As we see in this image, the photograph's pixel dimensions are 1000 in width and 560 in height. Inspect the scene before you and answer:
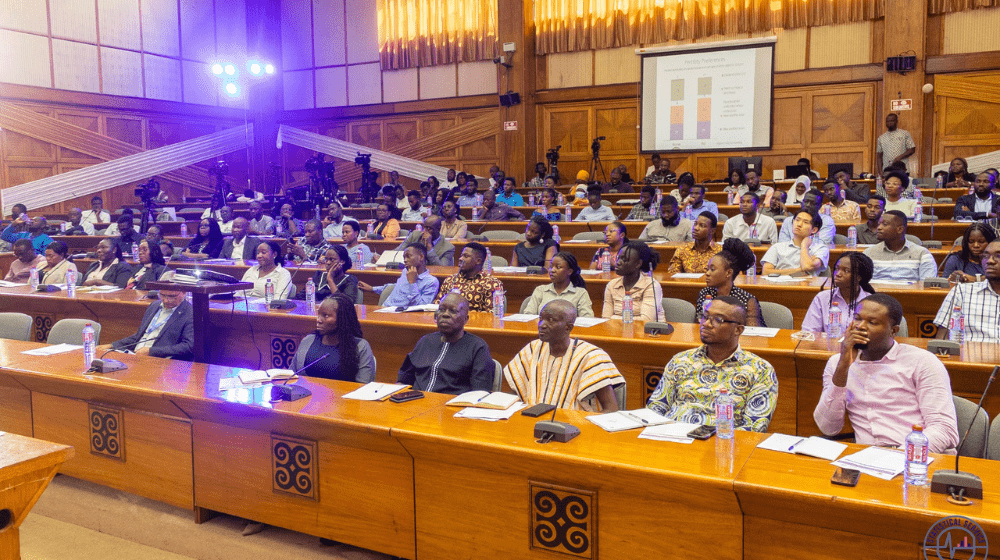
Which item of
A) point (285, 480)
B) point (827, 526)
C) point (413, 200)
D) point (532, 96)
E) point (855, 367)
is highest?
point (532, 96)

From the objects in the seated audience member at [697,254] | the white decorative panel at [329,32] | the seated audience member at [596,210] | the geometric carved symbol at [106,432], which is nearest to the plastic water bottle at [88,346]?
the geometric carved symbol at [106,432]

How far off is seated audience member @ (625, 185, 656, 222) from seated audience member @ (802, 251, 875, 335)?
16.7ft

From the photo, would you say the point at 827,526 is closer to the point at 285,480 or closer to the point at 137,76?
the point at 285,480

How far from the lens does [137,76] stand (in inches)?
561

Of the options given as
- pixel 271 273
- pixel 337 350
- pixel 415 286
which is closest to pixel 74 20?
pixel 271 273

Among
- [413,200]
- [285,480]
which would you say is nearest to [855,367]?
[285,480]

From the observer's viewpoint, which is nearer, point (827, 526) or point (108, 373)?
point (827, 526)

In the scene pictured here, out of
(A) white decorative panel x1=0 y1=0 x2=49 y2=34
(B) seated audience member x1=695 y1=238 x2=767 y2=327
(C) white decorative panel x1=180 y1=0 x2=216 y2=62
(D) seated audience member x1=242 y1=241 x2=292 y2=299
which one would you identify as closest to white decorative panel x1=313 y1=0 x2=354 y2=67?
(C) white decorative panel x1=180 y1=0 x2=216 y2=62

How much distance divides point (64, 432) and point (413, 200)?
813cm

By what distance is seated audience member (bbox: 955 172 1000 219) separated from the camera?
8.09 m

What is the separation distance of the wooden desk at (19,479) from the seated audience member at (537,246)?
17.2 feet

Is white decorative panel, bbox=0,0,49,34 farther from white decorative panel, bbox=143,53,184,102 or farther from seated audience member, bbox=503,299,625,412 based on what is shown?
seated audience member, bbox=503,299,625,412

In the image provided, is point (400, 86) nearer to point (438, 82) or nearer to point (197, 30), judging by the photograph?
point (438, 82)

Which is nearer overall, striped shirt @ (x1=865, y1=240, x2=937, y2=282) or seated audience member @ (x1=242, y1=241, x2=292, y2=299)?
striped shirt @ (x1=865, y1=240, x2=937, y2=282)
